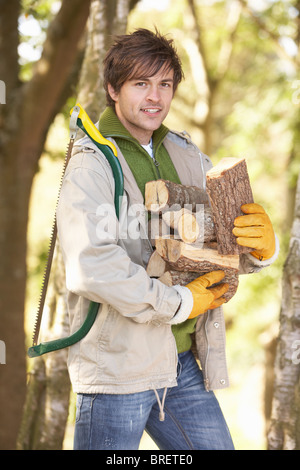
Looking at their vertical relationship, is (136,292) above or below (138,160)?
below

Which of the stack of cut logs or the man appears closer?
the man

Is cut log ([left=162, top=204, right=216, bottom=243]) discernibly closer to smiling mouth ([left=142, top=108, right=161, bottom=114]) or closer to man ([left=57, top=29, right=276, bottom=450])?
man ([left=57, top=29, right=276, bottom=450])

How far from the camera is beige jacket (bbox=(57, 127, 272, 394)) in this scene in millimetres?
1840

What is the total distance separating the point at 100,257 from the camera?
6.05 feet

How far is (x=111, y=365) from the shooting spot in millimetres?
1936

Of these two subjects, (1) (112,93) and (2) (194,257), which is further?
(1) (112,93)

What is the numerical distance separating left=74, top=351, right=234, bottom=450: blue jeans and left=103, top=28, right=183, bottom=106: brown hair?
1169 mm

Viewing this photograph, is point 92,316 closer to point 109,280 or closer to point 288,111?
point 109,280

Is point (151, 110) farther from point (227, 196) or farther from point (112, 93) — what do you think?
point (227, 196)

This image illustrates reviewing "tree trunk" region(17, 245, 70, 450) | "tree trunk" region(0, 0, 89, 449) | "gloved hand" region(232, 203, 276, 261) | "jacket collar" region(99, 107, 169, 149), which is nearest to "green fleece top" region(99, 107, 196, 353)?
"jacket collar" region(99, 107, 169, 149)

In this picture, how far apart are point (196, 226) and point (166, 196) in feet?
0.54

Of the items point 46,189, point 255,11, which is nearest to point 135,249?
point 255,11

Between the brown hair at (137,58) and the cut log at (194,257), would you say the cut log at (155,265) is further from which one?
the brown hair at (137,58)

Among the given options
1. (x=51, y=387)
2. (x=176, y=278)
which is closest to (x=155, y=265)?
(x=176, y=278)
